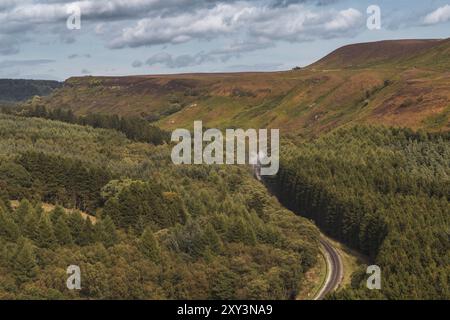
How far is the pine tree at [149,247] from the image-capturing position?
86625mm

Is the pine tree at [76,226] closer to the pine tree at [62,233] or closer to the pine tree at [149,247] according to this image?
the pine tree at [62,233]

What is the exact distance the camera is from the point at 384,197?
12581 cm

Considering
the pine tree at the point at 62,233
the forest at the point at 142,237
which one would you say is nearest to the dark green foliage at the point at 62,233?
the pine tree at the point at 62,233

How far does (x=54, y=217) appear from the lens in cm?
9881

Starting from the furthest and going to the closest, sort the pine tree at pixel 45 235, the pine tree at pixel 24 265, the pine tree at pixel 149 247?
the pine tree at pixel 45 235, the pine tree at pixel 149 247, the pine tree at pixel 24 265

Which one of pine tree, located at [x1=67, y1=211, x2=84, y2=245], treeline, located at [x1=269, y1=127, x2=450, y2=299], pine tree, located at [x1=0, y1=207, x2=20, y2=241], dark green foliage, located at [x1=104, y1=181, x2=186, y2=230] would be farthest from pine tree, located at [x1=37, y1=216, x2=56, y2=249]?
treeline, located at [x1=269, y1=127, x2=450, y2=299]

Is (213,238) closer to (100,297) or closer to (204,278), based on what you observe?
(204,278)

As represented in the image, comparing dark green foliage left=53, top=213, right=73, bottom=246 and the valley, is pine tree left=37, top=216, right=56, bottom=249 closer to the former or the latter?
the valley

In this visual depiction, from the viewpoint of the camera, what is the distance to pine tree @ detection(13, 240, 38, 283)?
3014 inches

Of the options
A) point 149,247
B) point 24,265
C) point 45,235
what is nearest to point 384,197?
point 149,247

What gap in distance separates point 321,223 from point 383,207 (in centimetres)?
2004

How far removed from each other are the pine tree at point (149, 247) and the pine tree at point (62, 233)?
1076 cm

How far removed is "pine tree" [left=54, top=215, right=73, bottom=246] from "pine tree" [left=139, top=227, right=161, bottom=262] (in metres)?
10.8

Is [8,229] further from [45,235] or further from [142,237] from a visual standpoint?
[142,237]
